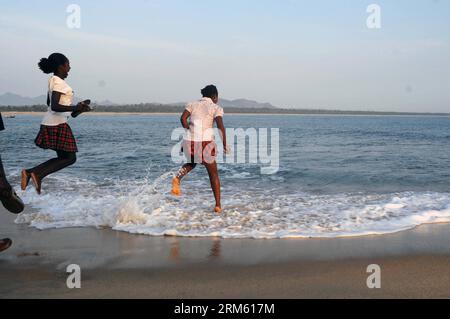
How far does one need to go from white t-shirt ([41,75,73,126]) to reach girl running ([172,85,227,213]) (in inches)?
71.7

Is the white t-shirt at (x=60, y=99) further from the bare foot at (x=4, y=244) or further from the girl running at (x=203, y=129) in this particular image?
the girl running at (x=203, y=129)

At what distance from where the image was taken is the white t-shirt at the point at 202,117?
697cm

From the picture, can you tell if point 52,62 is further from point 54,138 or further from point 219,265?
point 219,265

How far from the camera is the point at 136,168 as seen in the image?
533 inches

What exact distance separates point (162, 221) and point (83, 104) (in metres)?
2.01

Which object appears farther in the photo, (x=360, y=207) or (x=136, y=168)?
(x=136, y=168)

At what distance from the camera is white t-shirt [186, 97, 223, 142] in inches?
275

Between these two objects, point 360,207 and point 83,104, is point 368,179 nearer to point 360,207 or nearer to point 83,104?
point 360,207

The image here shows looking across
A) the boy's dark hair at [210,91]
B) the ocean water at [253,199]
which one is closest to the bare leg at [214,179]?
the ocean water at [253,199]

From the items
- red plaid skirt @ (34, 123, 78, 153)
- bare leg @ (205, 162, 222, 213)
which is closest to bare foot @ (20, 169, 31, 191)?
red plaid skirt @ (34, 123, 78, 153)

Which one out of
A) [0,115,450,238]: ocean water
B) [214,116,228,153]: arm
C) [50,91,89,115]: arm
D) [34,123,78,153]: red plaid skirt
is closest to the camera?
[50,91,89,115]: arm

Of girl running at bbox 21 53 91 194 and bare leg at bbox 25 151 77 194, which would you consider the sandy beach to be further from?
girl running at bbox 21 53 91 194

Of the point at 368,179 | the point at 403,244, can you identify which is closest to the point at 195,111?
the point at 403,244

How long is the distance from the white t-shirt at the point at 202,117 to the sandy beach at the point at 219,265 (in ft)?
6.13
